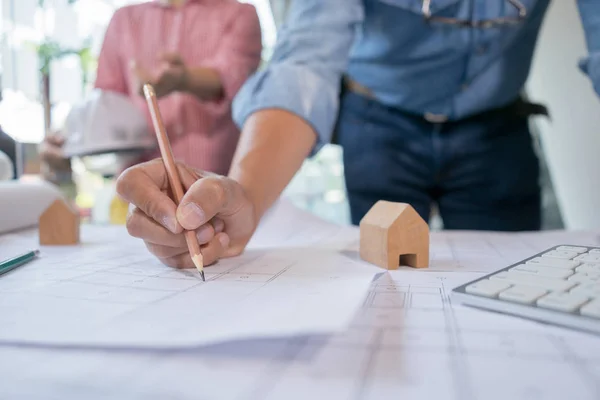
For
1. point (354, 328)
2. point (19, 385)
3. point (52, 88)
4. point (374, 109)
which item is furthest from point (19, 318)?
point (52, 88)

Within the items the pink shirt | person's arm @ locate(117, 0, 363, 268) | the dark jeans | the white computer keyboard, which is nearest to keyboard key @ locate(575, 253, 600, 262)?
the white computer keyboard

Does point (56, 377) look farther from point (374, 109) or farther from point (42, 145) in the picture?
point (42, 145)

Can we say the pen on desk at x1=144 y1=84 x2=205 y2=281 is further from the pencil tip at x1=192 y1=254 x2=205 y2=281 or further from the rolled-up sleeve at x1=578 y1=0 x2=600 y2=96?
the rolled-up sleeve at x1=578 y1=0 x2=600 y2=96

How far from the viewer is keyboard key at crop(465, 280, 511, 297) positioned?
0.33 meters

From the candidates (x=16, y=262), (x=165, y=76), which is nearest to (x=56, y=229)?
(x=16, y=262)

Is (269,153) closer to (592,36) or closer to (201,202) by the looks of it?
(201,202)

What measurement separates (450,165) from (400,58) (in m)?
0.21

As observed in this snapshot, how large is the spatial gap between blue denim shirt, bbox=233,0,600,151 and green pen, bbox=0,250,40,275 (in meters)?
0.33

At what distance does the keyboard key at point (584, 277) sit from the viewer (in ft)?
1.11

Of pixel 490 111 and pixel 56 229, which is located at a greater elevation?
pixel 490 111

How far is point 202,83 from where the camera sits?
3.36 feet

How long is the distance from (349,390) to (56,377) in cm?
15

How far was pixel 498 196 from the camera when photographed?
875mm

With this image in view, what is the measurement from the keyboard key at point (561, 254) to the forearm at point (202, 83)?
0.76 m
